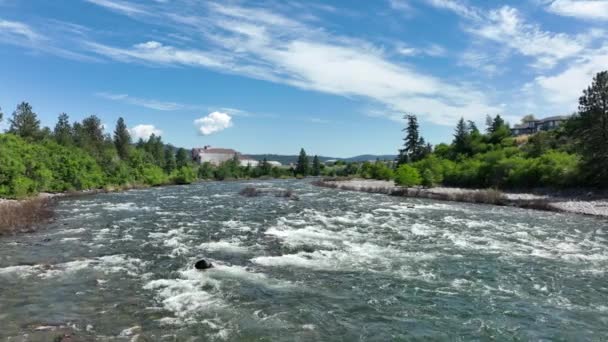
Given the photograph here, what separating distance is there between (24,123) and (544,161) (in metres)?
91.7

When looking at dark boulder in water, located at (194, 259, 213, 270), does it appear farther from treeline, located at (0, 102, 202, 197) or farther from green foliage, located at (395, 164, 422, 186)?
green foliage, located at (395, 164, 422, 186)

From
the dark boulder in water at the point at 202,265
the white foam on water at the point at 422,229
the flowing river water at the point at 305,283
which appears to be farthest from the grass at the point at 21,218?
the white foam on water at the point at 422,229

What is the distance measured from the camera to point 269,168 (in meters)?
158

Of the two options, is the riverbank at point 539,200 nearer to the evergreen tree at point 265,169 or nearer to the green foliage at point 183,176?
the green foliage at point 183,176

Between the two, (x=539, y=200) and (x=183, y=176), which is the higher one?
(x=539, y=200)

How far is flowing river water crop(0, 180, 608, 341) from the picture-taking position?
10617mm

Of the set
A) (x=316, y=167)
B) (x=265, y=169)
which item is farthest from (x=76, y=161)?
(x=316, y=167)

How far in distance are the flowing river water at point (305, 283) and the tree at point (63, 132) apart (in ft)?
224

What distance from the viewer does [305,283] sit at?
1458 cm

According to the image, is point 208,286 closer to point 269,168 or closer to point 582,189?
point 582,189

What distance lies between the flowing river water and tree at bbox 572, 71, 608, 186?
83.8ft

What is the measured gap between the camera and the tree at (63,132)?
282 feet

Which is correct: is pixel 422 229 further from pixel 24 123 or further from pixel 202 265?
pixel 24 123

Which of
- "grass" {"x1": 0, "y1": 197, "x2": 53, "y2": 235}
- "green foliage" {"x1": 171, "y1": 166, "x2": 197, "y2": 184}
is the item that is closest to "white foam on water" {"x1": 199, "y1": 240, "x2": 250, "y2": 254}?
"grass" {"x1": 0, "y1": 197, "x2": 53, "y2": 235}
